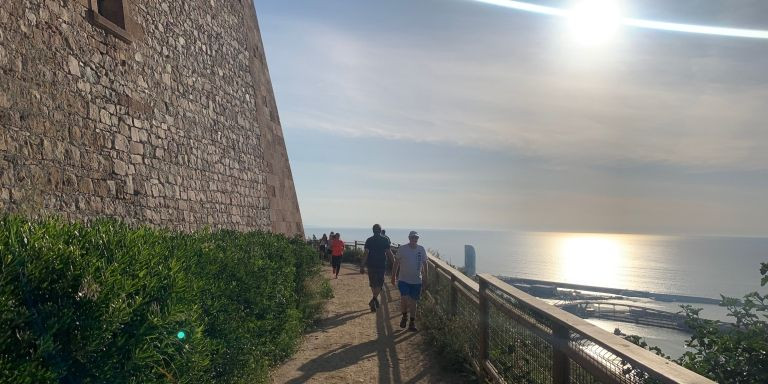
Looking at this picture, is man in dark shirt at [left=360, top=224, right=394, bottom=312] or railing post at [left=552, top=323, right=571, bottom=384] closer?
railing post at [left=552, top=323, right=571, bottom=384]

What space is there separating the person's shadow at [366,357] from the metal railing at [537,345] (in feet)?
3.53

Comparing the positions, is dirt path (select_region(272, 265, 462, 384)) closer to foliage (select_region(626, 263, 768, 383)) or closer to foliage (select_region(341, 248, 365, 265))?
foliage (select_region(626, 263, 768, 383))

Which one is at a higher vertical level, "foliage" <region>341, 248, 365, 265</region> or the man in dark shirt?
the man in dark shirt

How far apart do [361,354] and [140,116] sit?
242 inches

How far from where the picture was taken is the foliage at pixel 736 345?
3.99 meters

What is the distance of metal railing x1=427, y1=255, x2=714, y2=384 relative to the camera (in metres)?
2.66

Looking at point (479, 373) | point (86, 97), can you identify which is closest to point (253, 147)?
point (86, 97)

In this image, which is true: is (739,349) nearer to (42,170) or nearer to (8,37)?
(42,170)

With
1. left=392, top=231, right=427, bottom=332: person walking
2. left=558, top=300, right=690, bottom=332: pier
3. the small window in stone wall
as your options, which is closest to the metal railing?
left=392, top=231, right=427, bottom=332: person walking

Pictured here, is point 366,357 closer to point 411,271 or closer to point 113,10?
point 411,271

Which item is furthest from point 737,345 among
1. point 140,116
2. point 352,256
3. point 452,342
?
point 352,256

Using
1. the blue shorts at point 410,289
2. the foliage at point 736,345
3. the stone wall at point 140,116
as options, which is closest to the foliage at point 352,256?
the stone wall at point 140,116

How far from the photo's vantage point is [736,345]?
4129 millimetres

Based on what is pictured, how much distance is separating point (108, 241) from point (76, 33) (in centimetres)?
651
